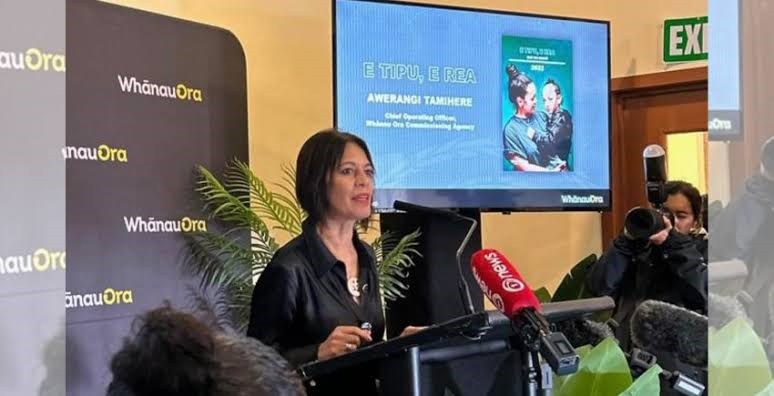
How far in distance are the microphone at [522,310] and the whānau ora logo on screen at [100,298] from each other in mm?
1542

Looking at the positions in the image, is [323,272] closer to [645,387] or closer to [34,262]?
[34,262]

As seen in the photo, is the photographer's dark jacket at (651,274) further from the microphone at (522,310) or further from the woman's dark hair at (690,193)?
the microphone at (522,310)

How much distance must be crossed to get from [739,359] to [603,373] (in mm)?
162

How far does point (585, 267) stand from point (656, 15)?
1229 mm

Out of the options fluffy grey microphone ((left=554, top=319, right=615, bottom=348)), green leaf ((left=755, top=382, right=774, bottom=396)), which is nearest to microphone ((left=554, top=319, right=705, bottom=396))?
fluffy grey microphone ((left=554, top=319, right=615, bottom=348))

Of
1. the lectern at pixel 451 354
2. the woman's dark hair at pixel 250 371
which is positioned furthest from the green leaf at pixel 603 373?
the woman's dark hair at pixel 250 371

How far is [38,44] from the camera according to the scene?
129cm

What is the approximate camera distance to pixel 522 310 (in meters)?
1.12

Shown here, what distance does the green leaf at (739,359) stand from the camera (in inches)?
41.5


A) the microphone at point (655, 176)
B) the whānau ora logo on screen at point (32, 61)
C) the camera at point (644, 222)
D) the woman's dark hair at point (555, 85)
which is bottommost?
the camera at point (644, 222)

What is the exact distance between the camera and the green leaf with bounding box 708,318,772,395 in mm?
1054

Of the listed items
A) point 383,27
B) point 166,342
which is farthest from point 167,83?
point 166,342

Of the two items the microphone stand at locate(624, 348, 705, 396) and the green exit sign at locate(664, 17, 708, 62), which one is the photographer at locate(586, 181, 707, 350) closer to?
the microphone stand at locate(624, 348, 705, 396)

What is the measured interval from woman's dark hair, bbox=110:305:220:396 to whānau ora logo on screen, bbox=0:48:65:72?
588 mm
